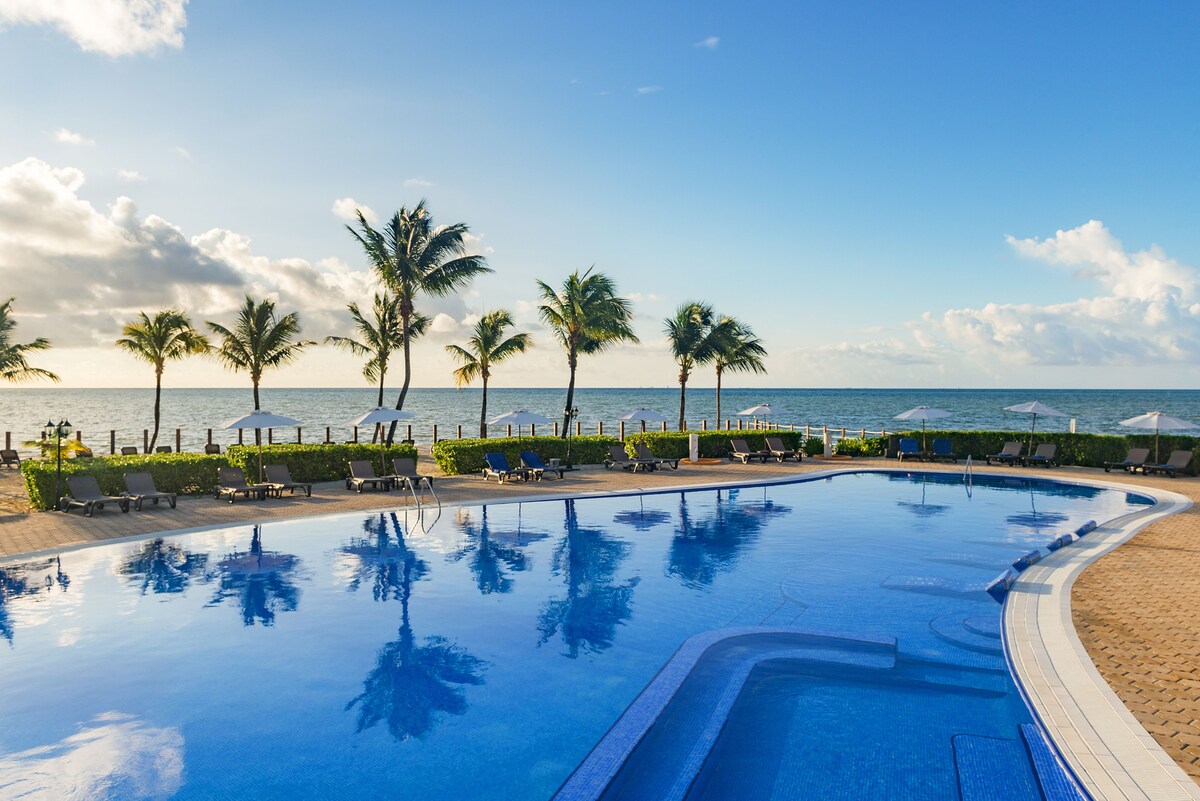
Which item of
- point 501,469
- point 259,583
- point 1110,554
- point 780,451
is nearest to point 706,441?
point 780,451

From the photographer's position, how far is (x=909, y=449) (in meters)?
29.9

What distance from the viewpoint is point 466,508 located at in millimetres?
18953

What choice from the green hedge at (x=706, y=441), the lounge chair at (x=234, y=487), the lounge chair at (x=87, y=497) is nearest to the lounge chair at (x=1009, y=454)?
the green hedge at (x=706, y=441)

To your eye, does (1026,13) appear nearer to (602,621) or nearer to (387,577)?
(602,621)

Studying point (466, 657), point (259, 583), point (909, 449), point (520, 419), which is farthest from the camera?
point (909, 449)

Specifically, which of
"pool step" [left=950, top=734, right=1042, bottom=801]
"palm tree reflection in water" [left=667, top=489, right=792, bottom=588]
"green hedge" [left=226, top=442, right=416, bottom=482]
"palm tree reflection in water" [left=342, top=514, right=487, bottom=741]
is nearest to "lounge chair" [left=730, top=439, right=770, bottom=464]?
"palm tree reflection in water" [left=667, top=489, right=792, bottom=588]

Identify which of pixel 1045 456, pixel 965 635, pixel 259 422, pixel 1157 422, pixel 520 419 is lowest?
pixel 965 635

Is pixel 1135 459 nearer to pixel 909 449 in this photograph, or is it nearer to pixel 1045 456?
pixel 1045 456

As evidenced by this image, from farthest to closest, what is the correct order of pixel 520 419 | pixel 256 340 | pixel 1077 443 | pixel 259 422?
pixel 256 340
pixel 1077 443
pixel 520 419
pixel 259 422

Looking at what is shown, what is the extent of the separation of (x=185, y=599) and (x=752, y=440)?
23.9 m

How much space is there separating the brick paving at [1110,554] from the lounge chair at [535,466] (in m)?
0.65

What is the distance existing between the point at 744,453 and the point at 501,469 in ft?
37.7

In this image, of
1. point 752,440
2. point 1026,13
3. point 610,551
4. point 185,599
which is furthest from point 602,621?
point 752,440

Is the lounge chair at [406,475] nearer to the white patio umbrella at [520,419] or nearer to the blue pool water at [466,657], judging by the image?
the white patio umbrella at [520,419]
